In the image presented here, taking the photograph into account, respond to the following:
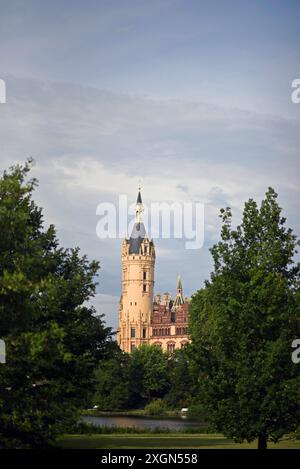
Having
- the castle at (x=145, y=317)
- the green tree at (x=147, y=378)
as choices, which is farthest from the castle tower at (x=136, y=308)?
the green tree at (x=147, y=378)

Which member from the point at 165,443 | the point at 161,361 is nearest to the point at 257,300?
the point at 165,443

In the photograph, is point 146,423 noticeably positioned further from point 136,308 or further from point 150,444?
point 136,308

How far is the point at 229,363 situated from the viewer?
33.2m

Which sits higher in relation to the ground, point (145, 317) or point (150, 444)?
point (145, 317)

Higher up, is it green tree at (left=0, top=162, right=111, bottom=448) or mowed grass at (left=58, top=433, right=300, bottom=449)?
green tree at (left=0, top=162, right=111, bottom=448)

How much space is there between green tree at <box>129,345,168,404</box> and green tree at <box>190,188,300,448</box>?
90007mm

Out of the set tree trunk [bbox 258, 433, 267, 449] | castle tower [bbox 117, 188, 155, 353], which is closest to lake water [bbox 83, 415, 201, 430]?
tree trunk [bbox 258, 433, 267, 449]

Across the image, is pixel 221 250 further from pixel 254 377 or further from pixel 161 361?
pixel 161 361

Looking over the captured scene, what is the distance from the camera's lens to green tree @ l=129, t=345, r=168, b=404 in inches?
4899

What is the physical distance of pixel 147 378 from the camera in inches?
4973

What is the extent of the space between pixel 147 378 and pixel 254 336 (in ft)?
311

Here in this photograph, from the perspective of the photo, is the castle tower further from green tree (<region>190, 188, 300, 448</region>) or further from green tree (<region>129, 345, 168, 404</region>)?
green tree (<region>190, 188, 300, 448</region>)

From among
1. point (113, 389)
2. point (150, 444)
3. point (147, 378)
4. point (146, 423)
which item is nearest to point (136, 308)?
point (147, 378)

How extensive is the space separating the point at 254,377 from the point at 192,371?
3.91 meters
